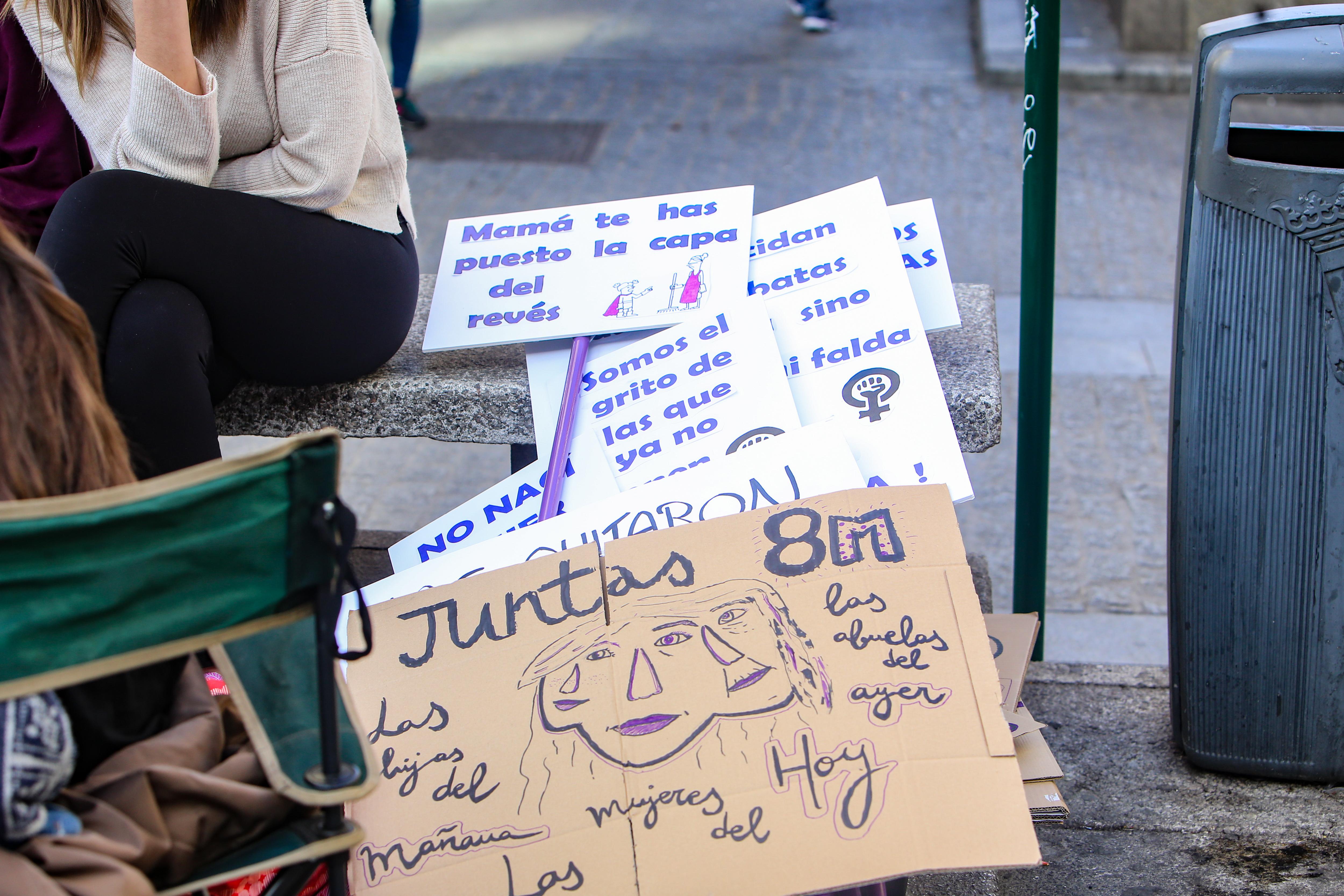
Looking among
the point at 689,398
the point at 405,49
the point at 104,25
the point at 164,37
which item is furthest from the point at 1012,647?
the point at 405,49

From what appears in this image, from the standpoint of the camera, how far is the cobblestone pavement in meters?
3.43

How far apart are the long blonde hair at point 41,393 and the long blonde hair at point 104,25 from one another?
2.80 feet

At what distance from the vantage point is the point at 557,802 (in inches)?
60.2

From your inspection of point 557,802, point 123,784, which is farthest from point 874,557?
point 123,784

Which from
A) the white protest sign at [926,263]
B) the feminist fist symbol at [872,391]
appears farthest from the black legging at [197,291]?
the white protest sign at [926,263]

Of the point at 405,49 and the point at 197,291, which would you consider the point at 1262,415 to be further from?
the point at 405,49

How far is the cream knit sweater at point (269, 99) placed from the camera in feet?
6.35

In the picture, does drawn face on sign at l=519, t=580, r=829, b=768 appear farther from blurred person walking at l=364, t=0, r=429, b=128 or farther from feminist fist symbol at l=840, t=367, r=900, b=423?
blurred person walking at l=364, t=0, r=429, b=128

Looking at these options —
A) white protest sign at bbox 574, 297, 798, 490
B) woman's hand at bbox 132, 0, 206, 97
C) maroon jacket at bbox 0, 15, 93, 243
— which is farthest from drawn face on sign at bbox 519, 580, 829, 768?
maroon jacket at bbox 0, 15, 93, 243

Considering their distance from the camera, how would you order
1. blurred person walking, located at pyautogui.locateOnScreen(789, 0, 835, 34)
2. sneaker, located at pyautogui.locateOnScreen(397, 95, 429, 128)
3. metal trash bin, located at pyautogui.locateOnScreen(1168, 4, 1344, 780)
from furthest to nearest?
blurred person walking, located at pyautogui.locateOnScreen(789, 0, 835, 34)
sneaker, located at pyautogui.locateOnScreen(397, 95, 429, 128)
metal trash bin, located at pyautogui.locateOnScreen(1168, 4, 1344, 780)

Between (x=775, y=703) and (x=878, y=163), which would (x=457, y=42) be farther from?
(x=775, y=703)

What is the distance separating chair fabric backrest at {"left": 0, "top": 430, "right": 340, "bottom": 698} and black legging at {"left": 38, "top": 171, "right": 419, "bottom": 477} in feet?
1.94

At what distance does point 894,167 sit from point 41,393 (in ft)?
16.3

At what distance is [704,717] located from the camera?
1.57m
